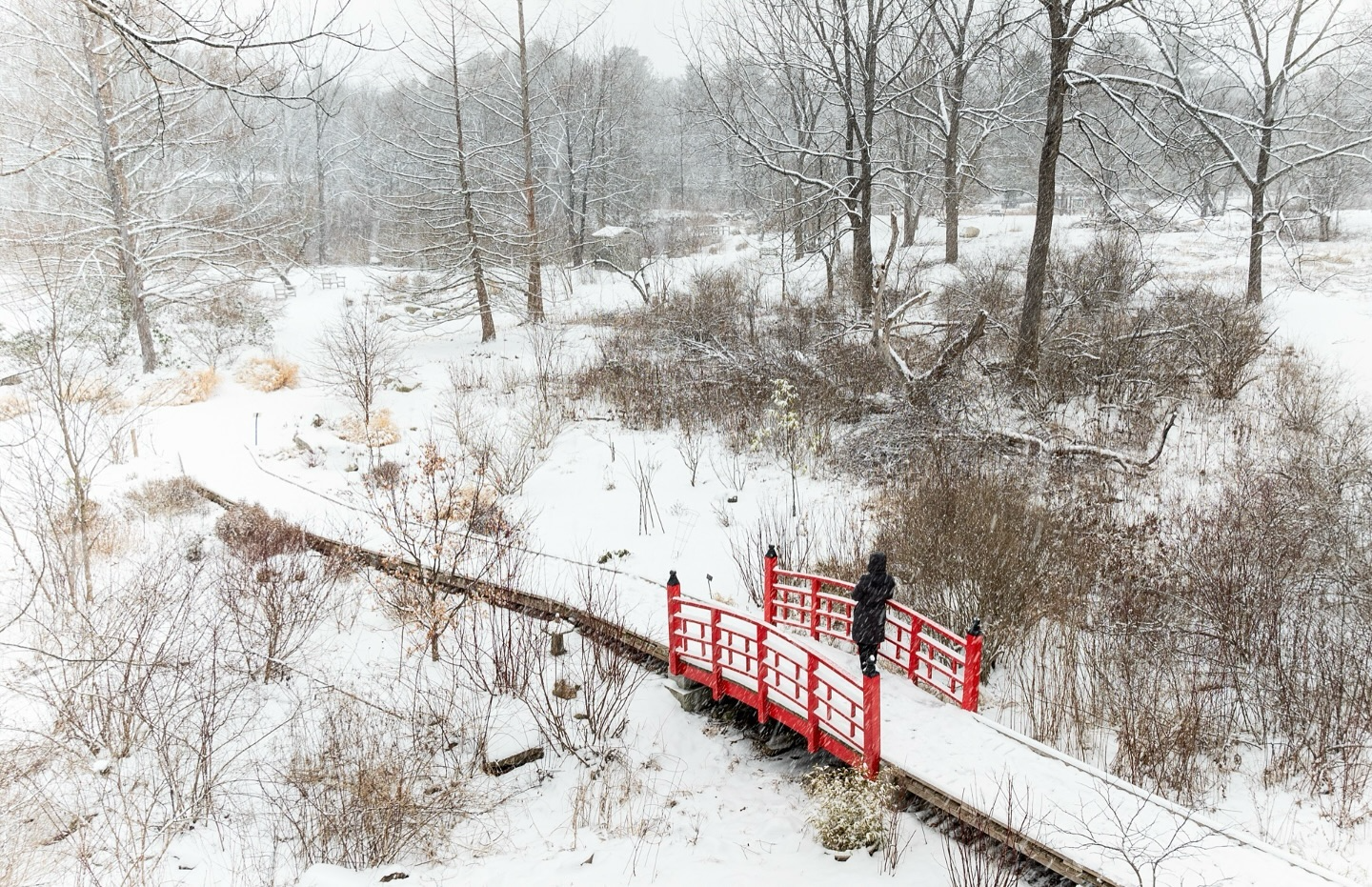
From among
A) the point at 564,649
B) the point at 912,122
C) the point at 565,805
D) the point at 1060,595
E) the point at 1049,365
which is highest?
the point at 912,122

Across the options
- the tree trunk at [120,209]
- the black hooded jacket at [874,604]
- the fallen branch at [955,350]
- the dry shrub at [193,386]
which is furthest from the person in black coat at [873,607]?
the tree trunk at [120,209]

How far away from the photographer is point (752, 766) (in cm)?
907

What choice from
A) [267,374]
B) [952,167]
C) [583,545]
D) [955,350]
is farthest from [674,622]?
[952,167]

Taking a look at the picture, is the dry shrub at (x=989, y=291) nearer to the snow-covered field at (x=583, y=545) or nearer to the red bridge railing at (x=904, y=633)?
the snow-covered field at (x=583, y=545)

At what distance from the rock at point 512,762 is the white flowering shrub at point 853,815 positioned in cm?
366

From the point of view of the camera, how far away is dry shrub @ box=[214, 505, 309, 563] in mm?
12414

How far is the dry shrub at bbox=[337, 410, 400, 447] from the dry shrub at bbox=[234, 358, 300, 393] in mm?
3217

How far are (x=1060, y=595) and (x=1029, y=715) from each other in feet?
6.44

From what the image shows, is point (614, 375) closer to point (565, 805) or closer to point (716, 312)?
point (716, 312)

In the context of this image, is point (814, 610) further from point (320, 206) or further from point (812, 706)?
point (320, 206)

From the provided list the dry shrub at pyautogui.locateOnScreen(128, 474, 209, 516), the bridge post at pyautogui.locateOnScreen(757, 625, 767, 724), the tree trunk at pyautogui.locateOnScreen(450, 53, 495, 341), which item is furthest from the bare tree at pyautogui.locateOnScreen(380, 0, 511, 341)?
the bridge post at pyautogui.locateOnScreen(757, 625, 767, 724)

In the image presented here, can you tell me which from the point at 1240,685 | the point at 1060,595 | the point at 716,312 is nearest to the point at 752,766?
the point at 1060,595

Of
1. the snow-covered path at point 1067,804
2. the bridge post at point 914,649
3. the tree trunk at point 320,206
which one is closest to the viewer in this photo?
the snow-covered path at point 1067,804

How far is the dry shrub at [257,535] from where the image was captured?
12.4 m
